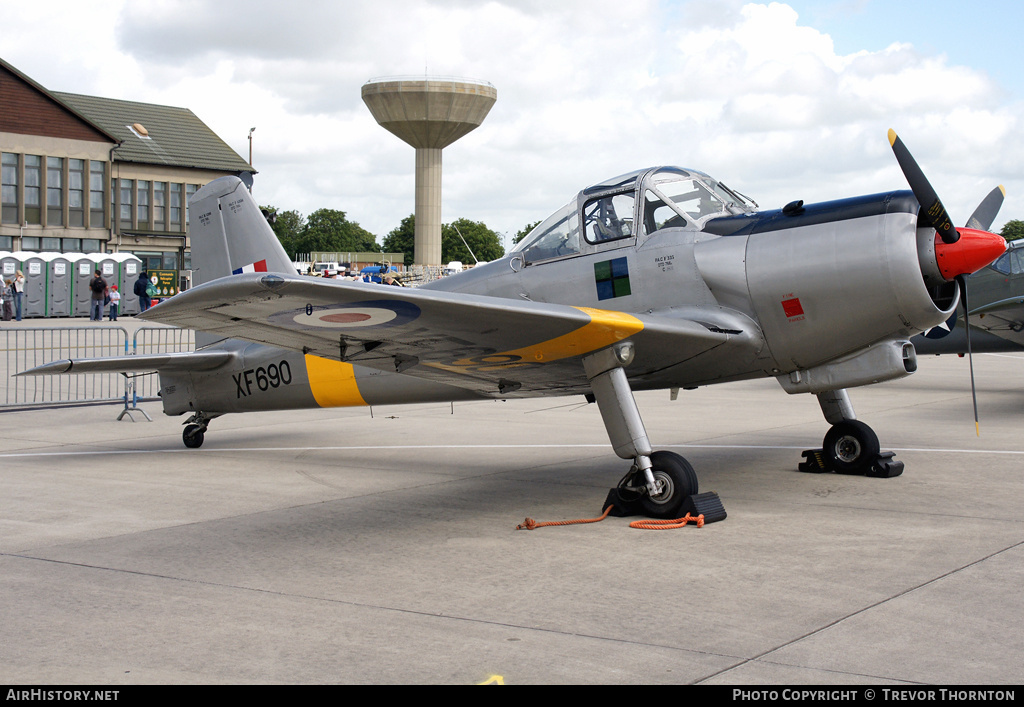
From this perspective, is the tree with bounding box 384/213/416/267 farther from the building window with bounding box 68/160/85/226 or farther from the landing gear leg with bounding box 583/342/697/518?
the landing gear leg with bounding box 583/342/697/518

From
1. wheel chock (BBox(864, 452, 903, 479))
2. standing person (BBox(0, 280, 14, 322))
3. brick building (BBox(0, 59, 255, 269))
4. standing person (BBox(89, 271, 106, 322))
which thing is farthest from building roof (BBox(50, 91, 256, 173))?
wheel chock (BBox(864, 452, 903, 479))

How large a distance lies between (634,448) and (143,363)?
5001 mm

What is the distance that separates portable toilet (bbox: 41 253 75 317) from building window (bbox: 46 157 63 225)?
15521mm

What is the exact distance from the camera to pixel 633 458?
6402 mm

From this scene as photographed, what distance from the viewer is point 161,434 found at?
1134cm

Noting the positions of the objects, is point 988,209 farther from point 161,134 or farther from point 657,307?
point 161,134

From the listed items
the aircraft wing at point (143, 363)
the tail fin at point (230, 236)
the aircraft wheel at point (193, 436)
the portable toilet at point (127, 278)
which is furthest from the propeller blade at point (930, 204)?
the portable toilet at point (127, 278)

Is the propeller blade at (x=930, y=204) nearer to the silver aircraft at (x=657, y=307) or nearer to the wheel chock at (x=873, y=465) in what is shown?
the silver aircraft at (x=657, y=307)

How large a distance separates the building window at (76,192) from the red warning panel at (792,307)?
5179 cm

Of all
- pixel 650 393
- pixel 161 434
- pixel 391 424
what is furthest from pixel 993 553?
pixel 650 393

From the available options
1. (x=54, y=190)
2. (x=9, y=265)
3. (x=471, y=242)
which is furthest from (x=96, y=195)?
(x=471, y=242)

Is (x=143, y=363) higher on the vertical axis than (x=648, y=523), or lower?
higher

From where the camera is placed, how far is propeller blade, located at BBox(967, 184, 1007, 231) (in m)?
8.18

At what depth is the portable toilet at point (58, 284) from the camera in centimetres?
3625
